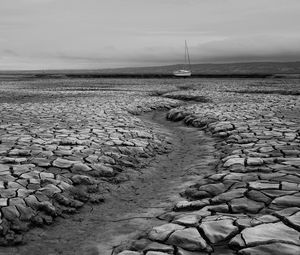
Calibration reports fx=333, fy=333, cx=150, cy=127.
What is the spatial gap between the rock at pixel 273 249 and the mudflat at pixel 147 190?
1cm

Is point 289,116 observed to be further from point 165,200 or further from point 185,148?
point 165,200

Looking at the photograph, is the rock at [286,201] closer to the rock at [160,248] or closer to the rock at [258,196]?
the rock at [258,196]

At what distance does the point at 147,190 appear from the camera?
687 centimetres

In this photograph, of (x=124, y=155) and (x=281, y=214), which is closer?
(x=281, y=214)

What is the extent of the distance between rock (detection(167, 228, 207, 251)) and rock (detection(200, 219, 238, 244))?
0.42 ft

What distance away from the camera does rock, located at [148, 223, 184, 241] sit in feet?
14.6

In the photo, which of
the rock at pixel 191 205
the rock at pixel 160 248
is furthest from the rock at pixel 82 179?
the rock at pixel 160 248

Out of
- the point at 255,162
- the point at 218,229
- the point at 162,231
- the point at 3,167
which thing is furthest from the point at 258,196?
the point at 3,167

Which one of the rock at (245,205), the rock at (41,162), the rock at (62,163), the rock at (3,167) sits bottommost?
the rock at (245,205)

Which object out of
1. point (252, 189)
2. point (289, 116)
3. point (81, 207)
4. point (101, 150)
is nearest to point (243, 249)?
point (252, 189)

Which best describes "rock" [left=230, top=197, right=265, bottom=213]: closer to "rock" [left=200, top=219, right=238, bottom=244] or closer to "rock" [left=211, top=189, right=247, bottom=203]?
"rock" [left=211, top=189, right=247, bottom=203]

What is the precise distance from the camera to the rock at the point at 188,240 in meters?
4.11

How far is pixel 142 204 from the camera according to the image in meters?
6.12

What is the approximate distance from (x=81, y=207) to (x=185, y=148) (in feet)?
16.8
